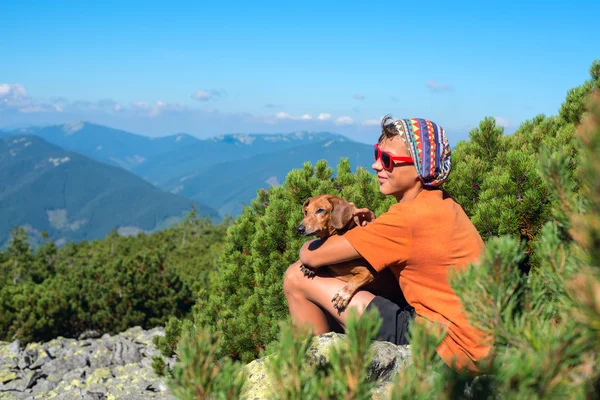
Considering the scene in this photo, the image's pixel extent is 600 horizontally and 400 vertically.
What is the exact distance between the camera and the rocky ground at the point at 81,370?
9688 mm

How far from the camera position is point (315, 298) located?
439 cm

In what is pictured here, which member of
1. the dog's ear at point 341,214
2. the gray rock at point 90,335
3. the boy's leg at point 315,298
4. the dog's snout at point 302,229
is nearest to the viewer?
the boy's leg at point 315,298

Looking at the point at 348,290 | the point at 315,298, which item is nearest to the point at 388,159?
the point at 348,290

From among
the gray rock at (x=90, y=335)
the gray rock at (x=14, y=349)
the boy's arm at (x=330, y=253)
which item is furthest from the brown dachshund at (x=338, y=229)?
the gray rock at (x=90, y=335)

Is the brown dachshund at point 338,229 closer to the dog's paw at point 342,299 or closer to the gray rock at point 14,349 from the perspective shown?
the dog's paw at point 342,299

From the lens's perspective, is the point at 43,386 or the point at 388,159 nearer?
the point at 388,159

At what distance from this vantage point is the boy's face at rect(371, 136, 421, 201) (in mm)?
3934

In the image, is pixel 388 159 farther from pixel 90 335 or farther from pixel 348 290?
pixel 90 335

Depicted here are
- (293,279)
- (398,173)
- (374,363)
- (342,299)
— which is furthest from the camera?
(293,279)

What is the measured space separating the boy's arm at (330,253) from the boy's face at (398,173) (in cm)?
60

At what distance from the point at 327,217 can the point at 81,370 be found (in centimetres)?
950

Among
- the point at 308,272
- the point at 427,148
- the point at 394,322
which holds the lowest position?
the point at 394,322

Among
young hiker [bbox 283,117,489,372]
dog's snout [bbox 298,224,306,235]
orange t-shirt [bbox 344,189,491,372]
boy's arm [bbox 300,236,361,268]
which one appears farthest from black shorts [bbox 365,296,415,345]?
dog's snout [bbox 298,224,306,235]

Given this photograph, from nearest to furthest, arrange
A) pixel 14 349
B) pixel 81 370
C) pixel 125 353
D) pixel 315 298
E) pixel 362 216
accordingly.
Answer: pixel 315 298 < pixel 362 216 < pixel 81 370 < pixel 125 353 < pixel 14 349
